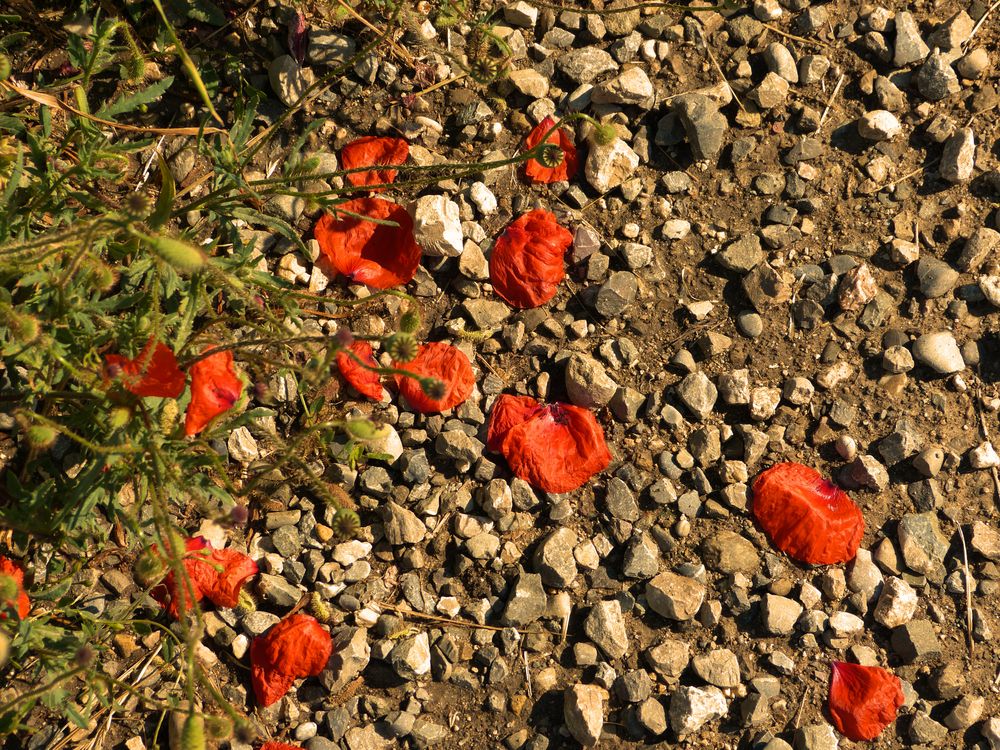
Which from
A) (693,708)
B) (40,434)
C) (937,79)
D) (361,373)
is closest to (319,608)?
(361,373)

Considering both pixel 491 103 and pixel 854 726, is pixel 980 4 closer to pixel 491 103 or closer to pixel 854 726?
pixel 491 103

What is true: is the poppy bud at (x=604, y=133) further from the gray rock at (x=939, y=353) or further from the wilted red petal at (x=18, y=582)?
the wilted red petal at (x=18, y=582)

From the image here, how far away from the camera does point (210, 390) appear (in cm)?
258

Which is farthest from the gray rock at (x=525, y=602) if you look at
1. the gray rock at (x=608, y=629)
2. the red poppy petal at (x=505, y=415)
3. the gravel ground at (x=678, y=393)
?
the red poppy petal at (x=505, y=415)

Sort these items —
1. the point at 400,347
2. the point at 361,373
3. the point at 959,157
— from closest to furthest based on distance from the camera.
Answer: the point at 400,347 < the point at 361,373 < the point at 959,157

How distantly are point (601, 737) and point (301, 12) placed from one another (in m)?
2.73

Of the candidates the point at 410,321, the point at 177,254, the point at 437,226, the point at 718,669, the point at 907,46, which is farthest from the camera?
the point at 907,46

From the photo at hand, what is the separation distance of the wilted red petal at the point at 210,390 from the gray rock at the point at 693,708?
164 centimetres

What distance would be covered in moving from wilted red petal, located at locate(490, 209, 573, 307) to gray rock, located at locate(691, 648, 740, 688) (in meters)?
1.31

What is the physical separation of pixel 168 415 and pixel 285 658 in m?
0.83

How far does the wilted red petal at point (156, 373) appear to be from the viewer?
7.64 feet

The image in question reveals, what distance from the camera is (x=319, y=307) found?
332 cm

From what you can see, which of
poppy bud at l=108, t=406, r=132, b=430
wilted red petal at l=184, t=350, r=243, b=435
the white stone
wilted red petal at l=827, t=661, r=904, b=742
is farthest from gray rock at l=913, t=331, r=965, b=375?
poppy bud at l=108, t=406, r=132, b=430

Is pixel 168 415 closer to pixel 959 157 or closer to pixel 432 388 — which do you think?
pixel 432 388
